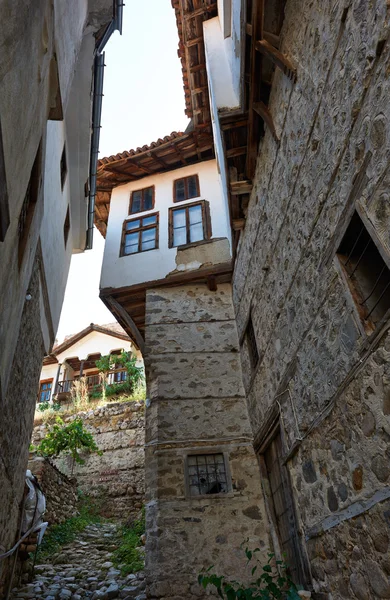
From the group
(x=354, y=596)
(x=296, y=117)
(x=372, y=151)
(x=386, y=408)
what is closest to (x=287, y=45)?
(x=296, y=117)

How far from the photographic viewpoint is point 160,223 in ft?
27.6

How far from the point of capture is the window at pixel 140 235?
8.16m

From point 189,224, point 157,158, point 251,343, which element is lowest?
point 251,343

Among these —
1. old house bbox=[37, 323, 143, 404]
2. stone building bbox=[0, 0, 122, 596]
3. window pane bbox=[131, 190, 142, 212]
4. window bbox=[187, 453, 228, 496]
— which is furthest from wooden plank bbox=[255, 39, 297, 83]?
old house bbox=[37, 323, 143, 404]

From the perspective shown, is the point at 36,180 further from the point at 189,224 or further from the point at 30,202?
the point at 189,224

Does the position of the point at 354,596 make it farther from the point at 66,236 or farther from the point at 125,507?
the point at 125,507

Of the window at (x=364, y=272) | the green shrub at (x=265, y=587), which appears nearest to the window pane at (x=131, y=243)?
the green shrub at (x=265, y=587)

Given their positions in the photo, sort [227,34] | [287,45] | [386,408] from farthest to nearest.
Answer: [227,34]
[287,45]
[386,408]

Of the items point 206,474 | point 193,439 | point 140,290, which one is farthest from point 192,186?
point 206,474

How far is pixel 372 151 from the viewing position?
2.31 meters

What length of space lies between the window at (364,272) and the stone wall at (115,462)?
30.0ft

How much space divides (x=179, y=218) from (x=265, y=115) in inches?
166

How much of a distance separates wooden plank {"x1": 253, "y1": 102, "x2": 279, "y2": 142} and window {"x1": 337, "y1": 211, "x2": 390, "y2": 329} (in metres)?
1.92

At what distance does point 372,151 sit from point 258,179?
2971 millimetres
